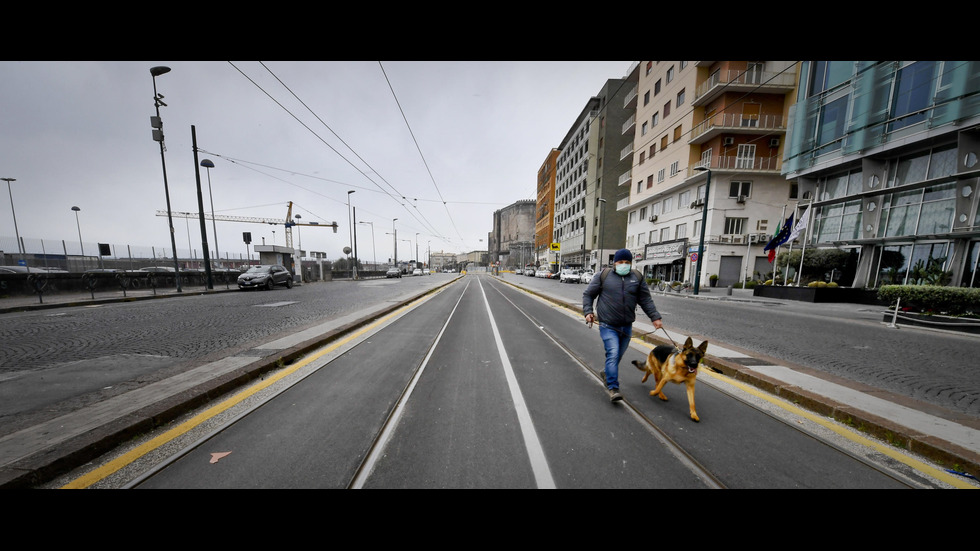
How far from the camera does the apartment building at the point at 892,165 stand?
504 inches

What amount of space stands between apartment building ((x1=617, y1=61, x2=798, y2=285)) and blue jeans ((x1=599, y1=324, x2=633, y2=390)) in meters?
22.9

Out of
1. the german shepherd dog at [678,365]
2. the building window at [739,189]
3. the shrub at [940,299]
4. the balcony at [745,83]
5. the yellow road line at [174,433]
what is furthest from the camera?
the building window at [739,189]

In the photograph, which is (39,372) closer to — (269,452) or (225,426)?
(225,426)

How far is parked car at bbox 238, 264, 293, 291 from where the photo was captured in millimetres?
16888

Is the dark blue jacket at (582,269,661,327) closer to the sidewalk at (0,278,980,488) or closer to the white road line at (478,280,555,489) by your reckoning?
the white road line at (478,280,555,489)

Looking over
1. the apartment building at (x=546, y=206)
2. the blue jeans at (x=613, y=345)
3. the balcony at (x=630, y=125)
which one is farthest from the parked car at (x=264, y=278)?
the apartment building at (x=546, y=206)

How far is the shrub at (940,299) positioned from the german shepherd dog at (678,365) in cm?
1157

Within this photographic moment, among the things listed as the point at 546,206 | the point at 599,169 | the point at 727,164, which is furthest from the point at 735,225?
the point at 546,206

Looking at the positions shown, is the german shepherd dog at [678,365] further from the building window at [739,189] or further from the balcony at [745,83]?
the building window at [739,189]

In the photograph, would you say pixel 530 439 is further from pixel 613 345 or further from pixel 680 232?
pixel 680 232

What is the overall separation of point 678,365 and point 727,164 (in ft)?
91.4

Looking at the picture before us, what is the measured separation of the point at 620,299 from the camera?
3484mm
